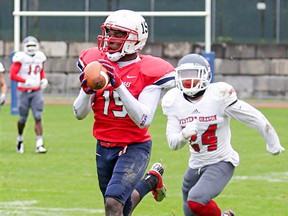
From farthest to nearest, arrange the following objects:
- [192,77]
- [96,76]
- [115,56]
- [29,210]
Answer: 1. [29,210]
2. [192,77]
3. [115,56]
4. [96,76]

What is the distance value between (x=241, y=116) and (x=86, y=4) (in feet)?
60.4

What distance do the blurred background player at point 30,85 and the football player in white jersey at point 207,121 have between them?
261 inches

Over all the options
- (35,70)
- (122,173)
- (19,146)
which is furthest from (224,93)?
(35,70)

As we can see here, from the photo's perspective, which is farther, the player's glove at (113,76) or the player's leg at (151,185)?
the player's leg at (151,185)

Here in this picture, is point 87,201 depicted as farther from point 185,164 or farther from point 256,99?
point 256,99

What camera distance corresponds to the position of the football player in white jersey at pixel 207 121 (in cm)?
701

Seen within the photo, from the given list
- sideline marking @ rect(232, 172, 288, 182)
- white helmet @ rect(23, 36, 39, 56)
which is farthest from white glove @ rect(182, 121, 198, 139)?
white helmet @ rect(23, 36, 39, 56)

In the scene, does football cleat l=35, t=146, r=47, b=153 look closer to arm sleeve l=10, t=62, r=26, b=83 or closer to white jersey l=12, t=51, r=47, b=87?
arm sleeve l=10, t=62, r=26, b=83

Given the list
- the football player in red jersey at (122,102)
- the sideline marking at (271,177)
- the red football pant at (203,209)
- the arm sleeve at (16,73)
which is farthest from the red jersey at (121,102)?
the arm sleeve at (16,73)

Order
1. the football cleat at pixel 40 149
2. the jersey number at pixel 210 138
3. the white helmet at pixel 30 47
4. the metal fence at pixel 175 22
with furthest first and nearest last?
the metal fence at pixel 175 22 → the white helmet at pixel 30 47 → the football cleat at pixel 40 149 → the jersey number at pixel 210 138

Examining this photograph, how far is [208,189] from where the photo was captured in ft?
22.8

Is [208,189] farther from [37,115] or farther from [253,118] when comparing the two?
[37,115]

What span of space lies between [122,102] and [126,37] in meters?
0.45

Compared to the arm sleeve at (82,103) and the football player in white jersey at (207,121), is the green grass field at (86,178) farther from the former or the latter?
the arm sleeve at (82,103)
